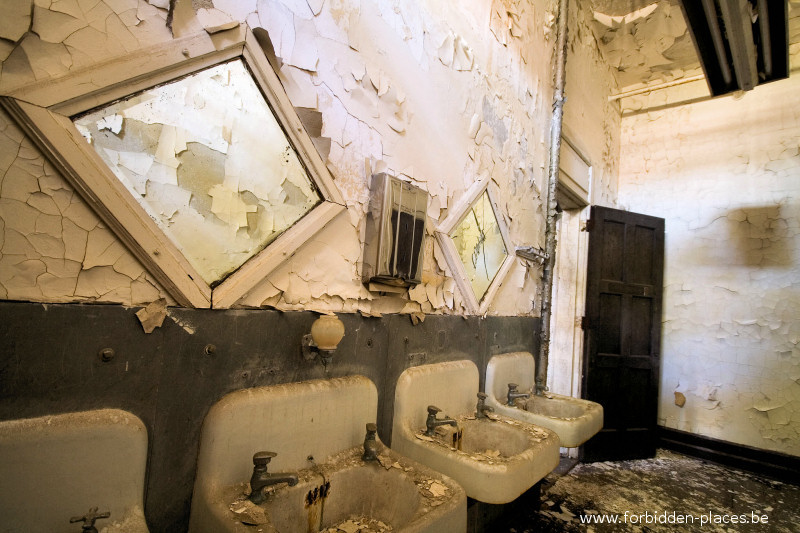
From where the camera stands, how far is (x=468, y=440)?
1.59 metres

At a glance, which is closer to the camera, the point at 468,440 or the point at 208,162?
the point at 208,162

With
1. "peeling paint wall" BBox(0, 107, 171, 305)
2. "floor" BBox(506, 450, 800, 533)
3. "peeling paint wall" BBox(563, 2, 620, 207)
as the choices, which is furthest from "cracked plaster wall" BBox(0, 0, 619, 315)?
"floor" BBox(506, 450, 800, 533)

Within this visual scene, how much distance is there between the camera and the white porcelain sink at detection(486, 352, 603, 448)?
1715 mm

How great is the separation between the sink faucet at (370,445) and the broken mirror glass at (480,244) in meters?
0.95

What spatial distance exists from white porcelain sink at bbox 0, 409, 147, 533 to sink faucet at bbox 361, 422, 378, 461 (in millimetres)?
579

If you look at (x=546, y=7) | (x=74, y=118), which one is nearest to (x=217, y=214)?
(x=74, y=118)

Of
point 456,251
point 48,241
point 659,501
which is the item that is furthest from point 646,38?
point 48,241

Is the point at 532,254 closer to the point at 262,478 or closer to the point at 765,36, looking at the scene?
the point at 765,36

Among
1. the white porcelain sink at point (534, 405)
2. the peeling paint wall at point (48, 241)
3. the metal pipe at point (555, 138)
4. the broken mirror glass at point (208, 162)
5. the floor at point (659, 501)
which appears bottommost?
the floor at point (659, 501)

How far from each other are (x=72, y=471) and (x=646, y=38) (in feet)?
14.9

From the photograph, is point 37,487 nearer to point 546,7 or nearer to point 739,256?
point 546,7

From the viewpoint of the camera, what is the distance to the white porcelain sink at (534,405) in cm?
171

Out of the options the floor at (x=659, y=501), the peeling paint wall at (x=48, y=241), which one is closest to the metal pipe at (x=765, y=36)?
the floor at (x=659, y=501)

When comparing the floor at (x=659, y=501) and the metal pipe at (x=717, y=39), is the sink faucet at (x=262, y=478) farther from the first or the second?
the metal pipe at (x=717, y=39)
